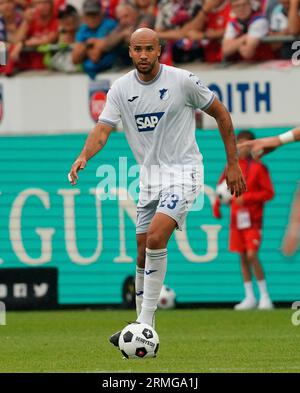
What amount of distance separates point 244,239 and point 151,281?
790cm

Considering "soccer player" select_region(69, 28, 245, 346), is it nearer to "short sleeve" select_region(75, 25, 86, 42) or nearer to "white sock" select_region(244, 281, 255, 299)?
"white sock" select_region(244, 281, 255, 299)

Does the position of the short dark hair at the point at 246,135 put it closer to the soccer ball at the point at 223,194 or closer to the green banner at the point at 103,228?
the soccer ball at the point at 223,194

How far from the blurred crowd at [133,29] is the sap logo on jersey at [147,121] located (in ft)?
23.9

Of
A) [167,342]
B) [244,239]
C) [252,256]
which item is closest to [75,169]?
[167,342]

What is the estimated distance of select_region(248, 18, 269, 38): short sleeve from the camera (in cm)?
1878

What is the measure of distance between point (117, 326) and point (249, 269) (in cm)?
383

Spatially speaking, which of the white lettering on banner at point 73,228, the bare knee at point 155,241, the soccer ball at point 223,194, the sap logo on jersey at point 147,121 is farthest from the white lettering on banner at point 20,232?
the bare knee at point 155,241

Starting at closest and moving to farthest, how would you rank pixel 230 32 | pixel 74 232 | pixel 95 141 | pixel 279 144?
pixel 279 144, pixel 95 141, pixel 230 32, pixel 74 232

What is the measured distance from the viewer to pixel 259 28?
61.7 feet

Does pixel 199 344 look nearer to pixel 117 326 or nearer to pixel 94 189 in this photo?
pixel 117 326

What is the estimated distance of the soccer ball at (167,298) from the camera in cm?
1939

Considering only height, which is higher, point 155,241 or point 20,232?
point 155,241

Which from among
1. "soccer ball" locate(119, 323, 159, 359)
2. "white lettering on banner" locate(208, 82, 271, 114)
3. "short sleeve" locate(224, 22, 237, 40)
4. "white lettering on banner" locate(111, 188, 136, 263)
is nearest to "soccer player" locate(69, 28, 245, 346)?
"soccer ball" locate(119, 323, 159, 359)

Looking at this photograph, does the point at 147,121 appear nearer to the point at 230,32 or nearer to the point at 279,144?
the point at 279,144
